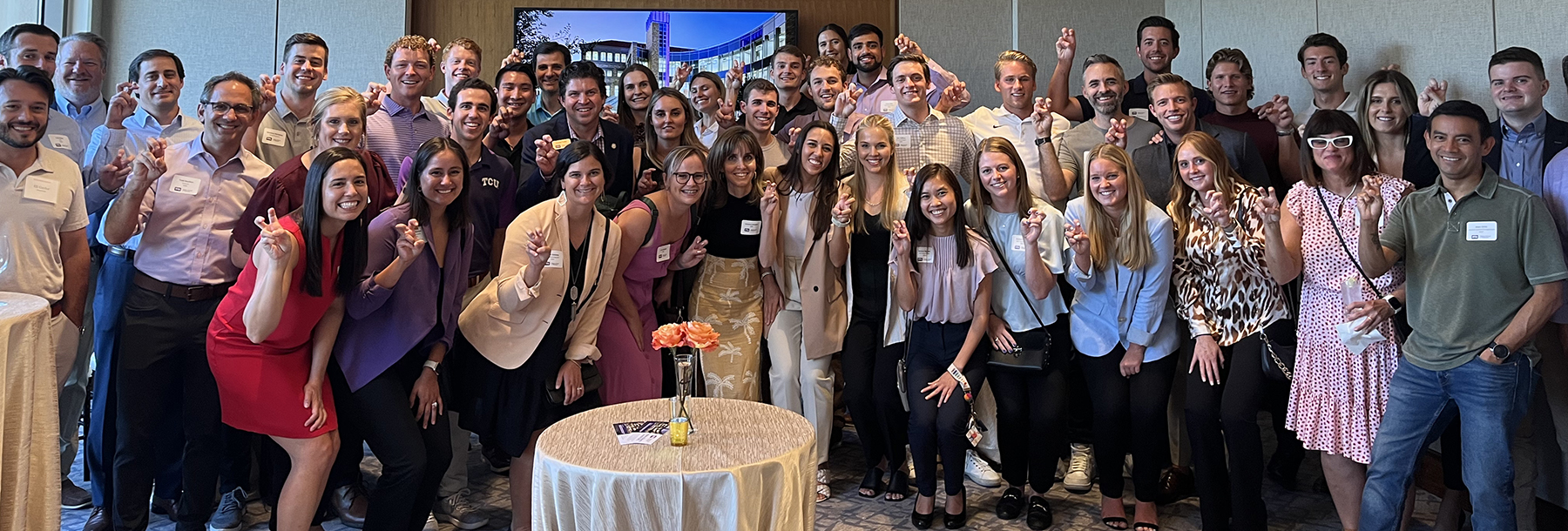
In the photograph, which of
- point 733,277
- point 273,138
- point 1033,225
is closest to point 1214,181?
point 1033,225

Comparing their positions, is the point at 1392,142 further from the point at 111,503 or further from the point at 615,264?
the point at 111,503

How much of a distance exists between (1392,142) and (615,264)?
3.07 metres

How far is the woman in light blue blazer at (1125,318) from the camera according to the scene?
11.5 feet

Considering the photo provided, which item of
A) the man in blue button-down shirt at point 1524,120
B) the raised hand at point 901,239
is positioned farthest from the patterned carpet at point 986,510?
the man in blue button-down shirt at point 1524,120

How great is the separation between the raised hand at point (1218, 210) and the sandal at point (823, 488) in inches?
72.0

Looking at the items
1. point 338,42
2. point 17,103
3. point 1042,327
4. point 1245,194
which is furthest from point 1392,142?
point 338,42

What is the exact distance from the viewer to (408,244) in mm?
2973

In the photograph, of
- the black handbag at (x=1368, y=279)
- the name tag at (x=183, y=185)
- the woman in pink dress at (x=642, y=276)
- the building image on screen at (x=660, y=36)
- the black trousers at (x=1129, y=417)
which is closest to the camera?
the black handbag at (x=1368, y=279)

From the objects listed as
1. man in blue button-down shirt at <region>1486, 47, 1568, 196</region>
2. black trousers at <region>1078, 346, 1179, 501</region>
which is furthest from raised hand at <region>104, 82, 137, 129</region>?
man in blue button-down shirt at <region>1486, 47, 1568, 196</region>

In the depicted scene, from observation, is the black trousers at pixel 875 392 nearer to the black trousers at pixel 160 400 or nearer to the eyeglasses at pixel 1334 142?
the eyeglasses at pixel 1334 142

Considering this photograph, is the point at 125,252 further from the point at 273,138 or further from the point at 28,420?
the point at 28,420

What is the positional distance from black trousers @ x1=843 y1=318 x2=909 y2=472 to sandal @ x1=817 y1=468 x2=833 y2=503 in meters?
0.19

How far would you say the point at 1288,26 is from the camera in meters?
5.58

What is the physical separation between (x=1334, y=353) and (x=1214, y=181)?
71 cm
